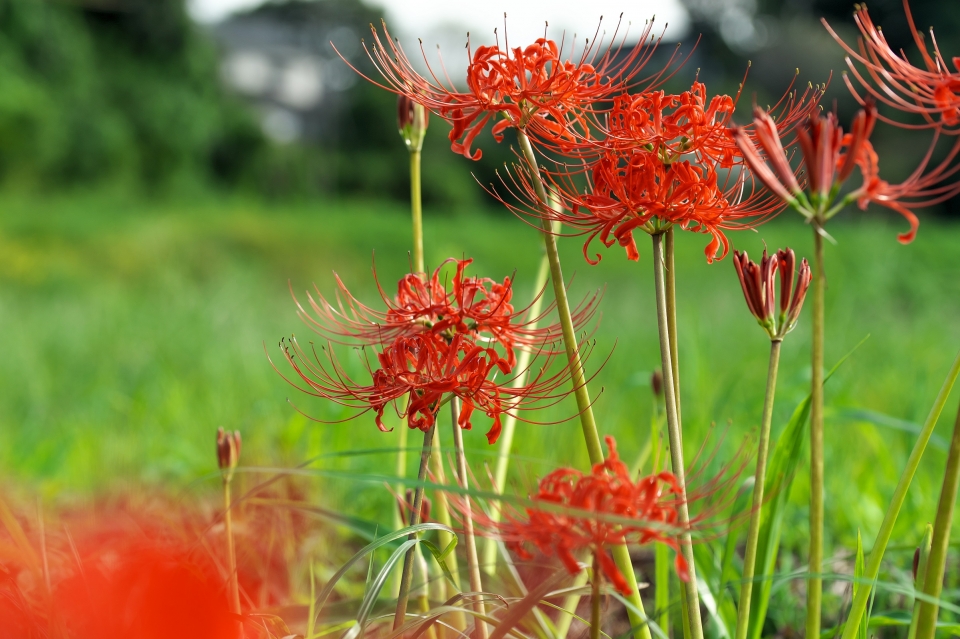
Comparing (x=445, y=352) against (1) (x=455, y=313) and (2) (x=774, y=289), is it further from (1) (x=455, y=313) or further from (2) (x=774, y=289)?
(2) (x=774, y=289)

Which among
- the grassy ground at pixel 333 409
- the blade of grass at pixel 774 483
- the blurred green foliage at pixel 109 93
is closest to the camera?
the blade of grass at pixel 774 483

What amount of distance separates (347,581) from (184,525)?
402mm

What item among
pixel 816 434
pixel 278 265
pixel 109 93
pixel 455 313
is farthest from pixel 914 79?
pixel 109 93

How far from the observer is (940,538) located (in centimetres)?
80

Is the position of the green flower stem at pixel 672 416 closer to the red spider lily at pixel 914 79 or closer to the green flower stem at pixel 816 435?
the green flower stem at pixel 816 435

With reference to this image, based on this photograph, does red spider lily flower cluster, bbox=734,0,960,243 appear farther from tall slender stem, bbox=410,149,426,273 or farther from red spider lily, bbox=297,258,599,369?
tall slender stem, bbox=410,149,426,273

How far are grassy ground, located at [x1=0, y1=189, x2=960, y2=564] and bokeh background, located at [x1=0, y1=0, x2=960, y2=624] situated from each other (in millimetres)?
18

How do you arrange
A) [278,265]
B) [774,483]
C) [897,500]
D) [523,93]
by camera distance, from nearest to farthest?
[897,500] → [523,93] → [774,483] → [278,265]

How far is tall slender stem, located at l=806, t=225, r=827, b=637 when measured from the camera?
0.73m

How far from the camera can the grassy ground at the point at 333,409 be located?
2.41m

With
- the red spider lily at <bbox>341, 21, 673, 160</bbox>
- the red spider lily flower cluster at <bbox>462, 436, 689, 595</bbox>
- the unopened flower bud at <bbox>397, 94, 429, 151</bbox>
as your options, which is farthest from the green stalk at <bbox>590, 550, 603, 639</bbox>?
the unopened flower bud at <bbox>397, 94, 429, 151</bbox>

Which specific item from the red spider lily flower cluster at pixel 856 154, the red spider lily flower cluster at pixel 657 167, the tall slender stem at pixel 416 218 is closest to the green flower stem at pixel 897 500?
the red spider lily flower cluster at pixel 856 154

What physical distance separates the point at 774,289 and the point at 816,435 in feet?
0.65

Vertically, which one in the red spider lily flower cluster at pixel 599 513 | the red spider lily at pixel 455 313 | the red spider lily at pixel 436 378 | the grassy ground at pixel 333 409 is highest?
the red spider lily at pixel 455 313
